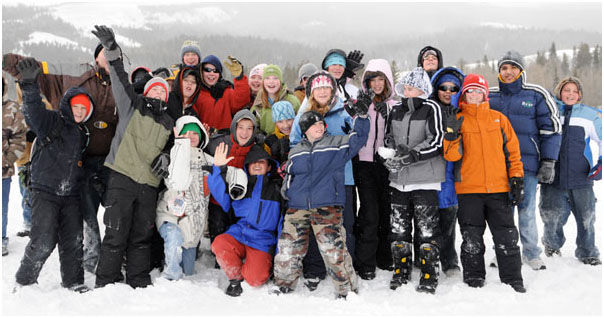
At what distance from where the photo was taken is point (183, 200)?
13.4 feet

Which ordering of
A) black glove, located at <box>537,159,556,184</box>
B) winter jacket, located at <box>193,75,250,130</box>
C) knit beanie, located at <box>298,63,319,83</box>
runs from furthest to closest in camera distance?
knit beanie, located at <box>298,63,319,83</box>, winter jacket, located at <box>193,75,250,130</box>, black glove, located at <box>537,159,556,184</box>

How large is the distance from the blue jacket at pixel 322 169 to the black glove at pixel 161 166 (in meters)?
1.27

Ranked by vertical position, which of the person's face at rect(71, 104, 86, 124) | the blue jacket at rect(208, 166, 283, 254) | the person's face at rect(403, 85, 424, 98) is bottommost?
the blue jacket at rect(208, 166, 283, 254)

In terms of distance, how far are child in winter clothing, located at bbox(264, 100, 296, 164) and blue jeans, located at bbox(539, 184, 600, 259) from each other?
3.39 meters

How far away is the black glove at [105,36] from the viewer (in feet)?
12.1

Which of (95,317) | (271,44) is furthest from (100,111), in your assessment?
(271,44)

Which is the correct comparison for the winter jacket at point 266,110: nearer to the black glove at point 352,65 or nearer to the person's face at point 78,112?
the black glove at point 352,65

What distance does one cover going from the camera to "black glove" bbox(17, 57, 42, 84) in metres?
3.46

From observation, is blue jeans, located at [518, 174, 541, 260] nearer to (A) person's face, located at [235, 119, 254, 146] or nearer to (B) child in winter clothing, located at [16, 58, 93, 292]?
(A) person's face, located at [235, 119, 254, 146]

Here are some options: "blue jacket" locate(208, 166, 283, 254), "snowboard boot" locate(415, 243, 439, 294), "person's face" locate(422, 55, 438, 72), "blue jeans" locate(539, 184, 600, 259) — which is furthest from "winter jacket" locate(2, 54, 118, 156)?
"blue jeans" locate(539, 184, 600, 259)

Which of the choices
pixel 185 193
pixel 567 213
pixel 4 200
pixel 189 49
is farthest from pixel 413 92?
pixel 4 200

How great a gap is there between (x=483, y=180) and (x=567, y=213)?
1.97 m

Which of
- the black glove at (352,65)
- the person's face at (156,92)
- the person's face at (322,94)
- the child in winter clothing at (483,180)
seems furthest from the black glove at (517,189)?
the person's face at (156,92)

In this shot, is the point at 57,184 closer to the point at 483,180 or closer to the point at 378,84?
the point at 378,84
